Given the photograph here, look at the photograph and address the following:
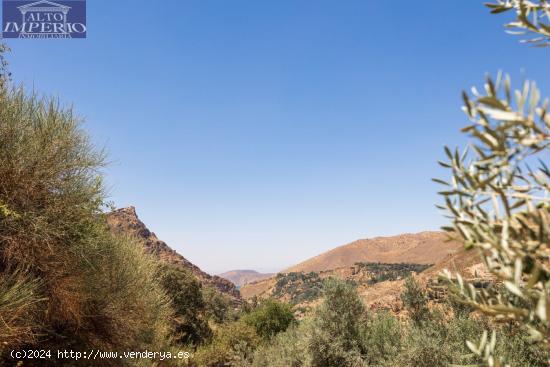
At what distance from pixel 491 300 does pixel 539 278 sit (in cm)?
42

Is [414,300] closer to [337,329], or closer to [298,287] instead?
[337,329]

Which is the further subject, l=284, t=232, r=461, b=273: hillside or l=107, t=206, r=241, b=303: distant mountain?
Answer: l=284, t=232, r=461, b=273: hillside

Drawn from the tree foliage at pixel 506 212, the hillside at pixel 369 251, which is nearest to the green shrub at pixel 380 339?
the tree foliage at pixel 506 212

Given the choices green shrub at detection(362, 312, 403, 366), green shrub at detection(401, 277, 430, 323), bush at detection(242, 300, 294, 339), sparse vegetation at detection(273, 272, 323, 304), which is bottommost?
sparse vegetation at detection(273, 272, 323, 304)

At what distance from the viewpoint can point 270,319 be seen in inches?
1339

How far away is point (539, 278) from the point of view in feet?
6.34

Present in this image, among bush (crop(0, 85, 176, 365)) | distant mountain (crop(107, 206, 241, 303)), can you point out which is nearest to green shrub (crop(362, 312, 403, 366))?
bush (crop(0, 85, 176, 365))

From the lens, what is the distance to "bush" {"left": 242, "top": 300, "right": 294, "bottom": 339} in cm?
3353

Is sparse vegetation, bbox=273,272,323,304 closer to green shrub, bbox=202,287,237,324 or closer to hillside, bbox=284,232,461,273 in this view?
green shrub, bbox=202,287,237,324

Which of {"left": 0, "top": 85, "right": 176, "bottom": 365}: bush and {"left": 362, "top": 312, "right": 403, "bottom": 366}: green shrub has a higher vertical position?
{"left": 0, "top": 85, "right": 176, "bottom": 365}: bush

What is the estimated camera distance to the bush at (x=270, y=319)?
33531 millimetres

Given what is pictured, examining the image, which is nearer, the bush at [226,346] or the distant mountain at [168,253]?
the bush at [226,346]

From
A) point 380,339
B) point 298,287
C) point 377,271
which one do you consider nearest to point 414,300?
point 380,339

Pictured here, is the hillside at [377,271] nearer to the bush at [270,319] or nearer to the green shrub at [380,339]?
the green shrub at [380,339]
